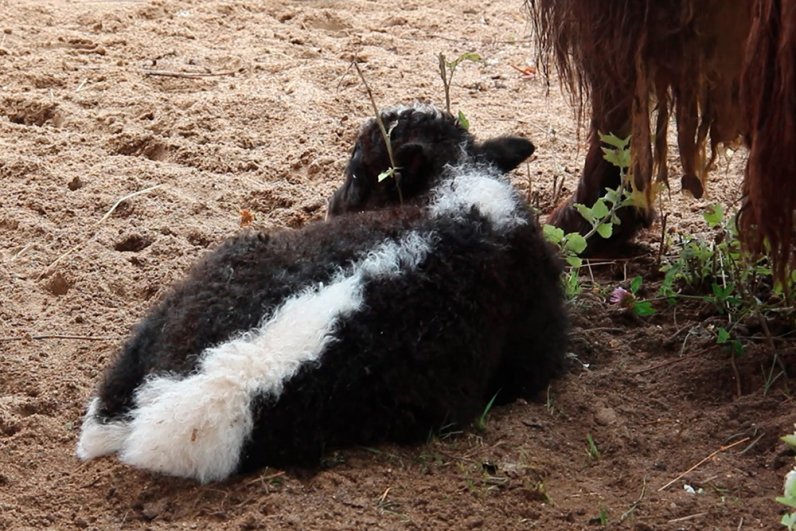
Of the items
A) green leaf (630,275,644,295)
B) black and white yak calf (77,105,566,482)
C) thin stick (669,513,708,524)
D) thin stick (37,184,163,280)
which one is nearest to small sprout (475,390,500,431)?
black and white yak calf (77,105,566,482)

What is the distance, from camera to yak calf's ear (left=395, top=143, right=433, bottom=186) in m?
4.40

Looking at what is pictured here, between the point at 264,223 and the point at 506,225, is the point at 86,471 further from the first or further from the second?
the point at 264,223

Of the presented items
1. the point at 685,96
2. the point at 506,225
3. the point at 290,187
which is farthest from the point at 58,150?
the point at 685,96

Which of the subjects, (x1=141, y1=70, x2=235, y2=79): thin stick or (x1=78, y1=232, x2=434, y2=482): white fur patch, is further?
(x1=141, y1=70, x2=235, y2=79): thin stick

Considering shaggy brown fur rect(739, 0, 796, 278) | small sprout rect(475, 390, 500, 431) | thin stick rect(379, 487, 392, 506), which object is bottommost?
small sprout rect(475, 390, 500, 431)

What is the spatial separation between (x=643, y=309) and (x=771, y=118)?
1.26m

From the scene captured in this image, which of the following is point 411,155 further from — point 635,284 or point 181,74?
point 181,74

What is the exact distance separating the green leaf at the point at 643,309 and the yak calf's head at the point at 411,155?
68 cm

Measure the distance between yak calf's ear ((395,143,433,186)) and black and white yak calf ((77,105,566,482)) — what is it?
12.1 inches

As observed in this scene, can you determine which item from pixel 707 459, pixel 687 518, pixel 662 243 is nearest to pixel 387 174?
pixel 662 243

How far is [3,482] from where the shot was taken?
3422 mm

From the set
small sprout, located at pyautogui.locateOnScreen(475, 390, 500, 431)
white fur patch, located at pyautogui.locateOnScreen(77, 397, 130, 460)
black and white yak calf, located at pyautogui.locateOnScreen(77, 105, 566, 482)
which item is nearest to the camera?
black and white yak calf, located at pyautogui.locateOnScreen(77, 105, 566, 482)

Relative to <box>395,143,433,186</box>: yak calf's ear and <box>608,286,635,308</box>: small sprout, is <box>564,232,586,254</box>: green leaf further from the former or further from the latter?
<box>395,143,433,186</box>: yak calf's ear

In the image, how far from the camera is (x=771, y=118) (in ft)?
10.5
